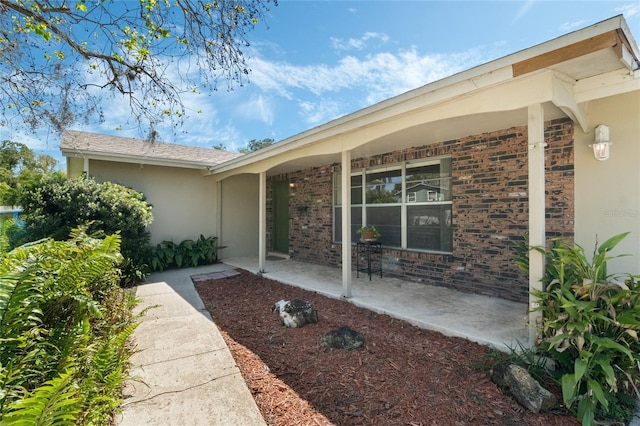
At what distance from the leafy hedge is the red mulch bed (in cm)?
112

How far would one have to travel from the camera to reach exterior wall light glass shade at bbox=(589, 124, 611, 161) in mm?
3502

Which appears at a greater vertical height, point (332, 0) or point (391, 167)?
point (332, 0)

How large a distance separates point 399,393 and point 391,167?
449 cm

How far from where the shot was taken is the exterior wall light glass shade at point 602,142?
350 centimetres

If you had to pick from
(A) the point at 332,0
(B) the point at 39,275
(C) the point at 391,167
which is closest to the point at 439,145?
(C) the point at 391,167

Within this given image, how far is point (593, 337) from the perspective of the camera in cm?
221

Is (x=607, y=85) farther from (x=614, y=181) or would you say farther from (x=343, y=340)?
(x=343, y=340)

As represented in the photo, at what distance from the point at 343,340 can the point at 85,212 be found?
5.59m

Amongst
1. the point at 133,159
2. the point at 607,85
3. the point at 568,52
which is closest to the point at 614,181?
the point at 607,85

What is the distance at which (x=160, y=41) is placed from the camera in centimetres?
436

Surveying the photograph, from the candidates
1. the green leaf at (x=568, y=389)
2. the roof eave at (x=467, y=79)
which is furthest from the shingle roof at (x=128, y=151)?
the green leaf at (x=568, y=389)

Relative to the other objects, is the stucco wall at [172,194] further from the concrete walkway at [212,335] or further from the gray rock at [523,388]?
the gray rock at [523,388]

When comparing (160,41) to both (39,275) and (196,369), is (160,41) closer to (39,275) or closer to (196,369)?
(39,275)

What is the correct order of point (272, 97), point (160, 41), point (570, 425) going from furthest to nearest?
point (272, 97), point (160, 41), point (570, 425)
